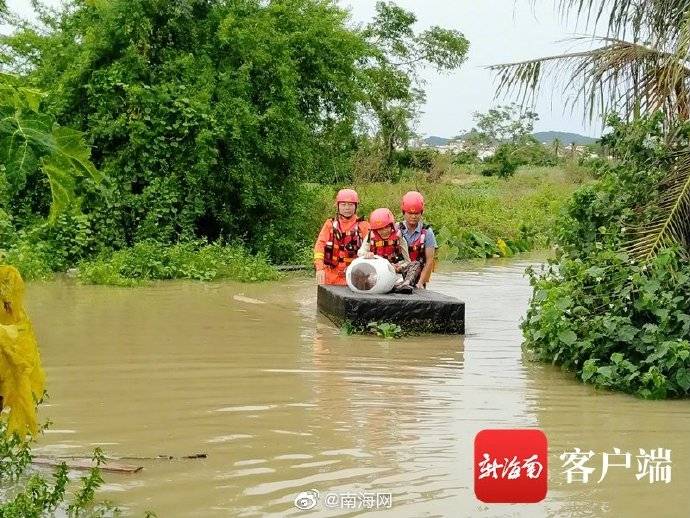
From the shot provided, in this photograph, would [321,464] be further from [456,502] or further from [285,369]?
[285,369]

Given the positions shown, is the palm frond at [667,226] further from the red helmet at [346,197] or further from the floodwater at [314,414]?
the red helmet at [346,197]

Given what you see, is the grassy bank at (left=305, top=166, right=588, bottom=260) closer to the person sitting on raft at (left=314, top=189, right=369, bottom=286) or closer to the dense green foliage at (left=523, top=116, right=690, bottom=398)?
the person sitting on raft at (left=314, top=189, right=369, bottom=286)

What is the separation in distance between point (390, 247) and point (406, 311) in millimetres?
1146

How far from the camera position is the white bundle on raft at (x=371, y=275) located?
11.8m

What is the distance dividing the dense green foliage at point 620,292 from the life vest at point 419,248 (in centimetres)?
222

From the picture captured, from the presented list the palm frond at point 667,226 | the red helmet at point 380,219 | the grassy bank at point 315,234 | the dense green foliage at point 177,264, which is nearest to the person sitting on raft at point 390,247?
the red helmet at point 380,219

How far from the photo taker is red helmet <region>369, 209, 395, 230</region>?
1216cm

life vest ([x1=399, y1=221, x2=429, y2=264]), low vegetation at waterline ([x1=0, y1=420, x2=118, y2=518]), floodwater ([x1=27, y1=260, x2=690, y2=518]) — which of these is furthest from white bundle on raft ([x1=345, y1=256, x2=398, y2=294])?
low vegetation at waterline ([x1=0, y1=420, x2=118, y2=518])

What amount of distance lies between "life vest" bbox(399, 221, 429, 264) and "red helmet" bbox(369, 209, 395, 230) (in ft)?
1.67

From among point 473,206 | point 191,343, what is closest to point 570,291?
point 191,343

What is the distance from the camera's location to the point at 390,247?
12.4 m

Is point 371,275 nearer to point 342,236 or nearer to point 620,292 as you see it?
point 342,236

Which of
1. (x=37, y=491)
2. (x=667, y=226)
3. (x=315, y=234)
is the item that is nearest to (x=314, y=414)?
(x=37, y=491)

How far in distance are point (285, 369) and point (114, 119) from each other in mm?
10557
